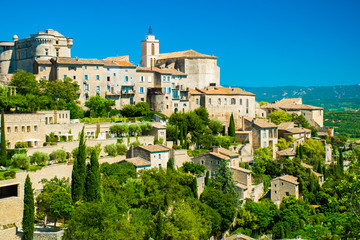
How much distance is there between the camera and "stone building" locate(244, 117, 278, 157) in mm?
59406

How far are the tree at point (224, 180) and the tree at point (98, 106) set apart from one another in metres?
17.5

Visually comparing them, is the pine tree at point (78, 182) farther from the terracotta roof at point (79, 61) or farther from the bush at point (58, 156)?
the terracotta roof at point (79, 61)

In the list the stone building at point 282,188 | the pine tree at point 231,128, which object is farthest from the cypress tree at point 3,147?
the pine tree at point 231,128

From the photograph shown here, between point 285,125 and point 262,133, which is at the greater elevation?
point 285,125

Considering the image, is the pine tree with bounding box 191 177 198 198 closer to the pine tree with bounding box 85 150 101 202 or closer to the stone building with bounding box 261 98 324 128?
the pine tree with bounding box 85 150 101 202

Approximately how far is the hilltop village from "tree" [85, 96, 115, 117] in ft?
0.56

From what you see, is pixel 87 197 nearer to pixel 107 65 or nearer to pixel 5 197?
pixel 5 197

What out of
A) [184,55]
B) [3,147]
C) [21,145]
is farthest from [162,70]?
[3,147]

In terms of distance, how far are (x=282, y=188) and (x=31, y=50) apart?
38.3 meters

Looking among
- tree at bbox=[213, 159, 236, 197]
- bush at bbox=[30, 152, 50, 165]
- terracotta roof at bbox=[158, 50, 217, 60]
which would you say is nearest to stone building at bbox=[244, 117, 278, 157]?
tree at bbox=[213, 159, 236, 197]

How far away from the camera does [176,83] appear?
2618 inches

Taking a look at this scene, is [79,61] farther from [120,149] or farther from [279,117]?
[279,117]

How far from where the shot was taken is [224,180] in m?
45.0

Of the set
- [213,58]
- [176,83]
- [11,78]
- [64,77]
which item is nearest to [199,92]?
[176,83]
